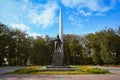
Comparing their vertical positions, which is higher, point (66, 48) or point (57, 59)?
point (66, 48)

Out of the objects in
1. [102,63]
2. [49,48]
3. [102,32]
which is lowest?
[102,63]

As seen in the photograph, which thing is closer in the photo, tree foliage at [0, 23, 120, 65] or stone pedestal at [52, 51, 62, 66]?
stone pedestal at [52, 51, 62, 66]

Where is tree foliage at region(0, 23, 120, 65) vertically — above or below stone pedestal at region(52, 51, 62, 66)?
above

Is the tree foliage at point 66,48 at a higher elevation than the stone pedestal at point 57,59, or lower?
higher

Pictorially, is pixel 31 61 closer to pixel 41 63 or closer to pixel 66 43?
pixel 41 63

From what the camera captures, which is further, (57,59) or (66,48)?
(66,48)

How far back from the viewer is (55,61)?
23312mm

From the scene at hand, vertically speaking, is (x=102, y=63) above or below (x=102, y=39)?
below

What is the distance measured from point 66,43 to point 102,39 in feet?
27.1

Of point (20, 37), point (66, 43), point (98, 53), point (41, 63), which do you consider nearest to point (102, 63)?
point (98, 53)

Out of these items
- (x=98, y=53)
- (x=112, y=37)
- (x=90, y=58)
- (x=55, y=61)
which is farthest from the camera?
(x=90, y=58)

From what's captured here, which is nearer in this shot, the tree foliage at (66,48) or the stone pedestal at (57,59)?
the stone pedestal at (57,59)

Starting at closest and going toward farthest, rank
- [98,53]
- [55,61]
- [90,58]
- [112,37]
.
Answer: [55,61], [112,37], [98,53], [90,58]

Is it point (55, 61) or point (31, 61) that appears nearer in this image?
point (55, 61)
